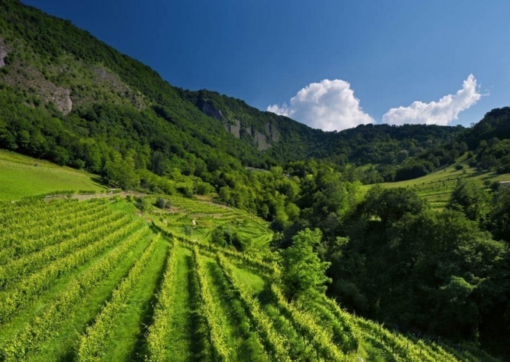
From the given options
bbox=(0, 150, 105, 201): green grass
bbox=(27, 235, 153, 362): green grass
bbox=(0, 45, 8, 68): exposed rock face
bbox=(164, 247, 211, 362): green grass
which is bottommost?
bbox=(27, 235, 153, 362): green grass

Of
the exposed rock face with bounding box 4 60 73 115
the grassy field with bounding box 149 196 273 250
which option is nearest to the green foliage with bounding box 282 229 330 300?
the grassy field with bounding box 149 196 273 250

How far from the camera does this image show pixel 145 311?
19.5 metres

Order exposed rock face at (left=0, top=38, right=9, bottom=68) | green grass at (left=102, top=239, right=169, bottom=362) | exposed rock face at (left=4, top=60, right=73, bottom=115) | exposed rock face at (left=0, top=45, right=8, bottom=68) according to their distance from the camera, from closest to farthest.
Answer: green grass at (left=102, top=239, right=169, bottom=362) → exposed rock face at (left=0, top=45, right=8, bottom=68) → exposed rock face at (left=0, top=38, right=9, bottom=68) → exposed rock face at (left=4, top=60, right=73, bottom=115)

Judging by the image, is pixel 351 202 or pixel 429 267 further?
pixel 351 202

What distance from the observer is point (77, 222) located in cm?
3247

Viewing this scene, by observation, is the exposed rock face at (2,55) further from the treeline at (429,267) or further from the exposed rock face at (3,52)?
the treeline at (429,267)

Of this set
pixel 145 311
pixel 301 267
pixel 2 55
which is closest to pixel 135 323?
pixel 145 311

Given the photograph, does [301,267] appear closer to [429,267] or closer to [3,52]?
[429,267]

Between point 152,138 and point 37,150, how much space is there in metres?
102

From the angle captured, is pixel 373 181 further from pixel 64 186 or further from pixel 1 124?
pixel 1 124

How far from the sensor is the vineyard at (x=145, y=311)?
15430 mm

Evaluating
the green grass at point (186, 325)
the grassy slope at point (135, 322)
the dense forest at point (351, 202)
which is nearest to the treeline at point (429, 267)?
the dense forest at point (351, 202)

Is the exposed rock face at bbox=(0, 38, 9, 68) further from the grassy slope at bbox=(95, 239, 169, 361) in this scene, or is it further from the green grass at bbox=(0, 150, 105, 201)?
the grassy slope at bbox=(95, 239, 169, 361)

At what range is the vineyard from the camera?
1543cm
